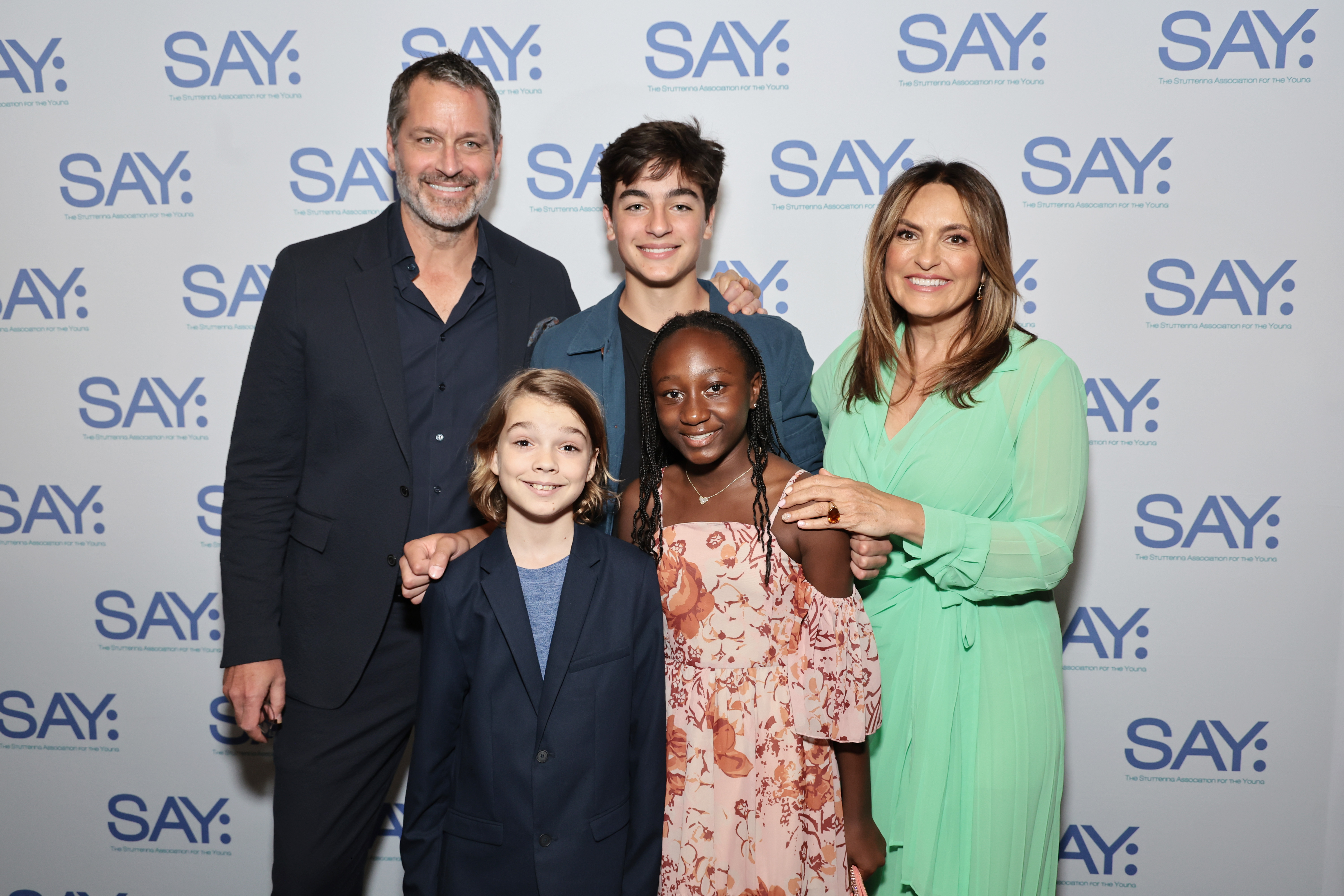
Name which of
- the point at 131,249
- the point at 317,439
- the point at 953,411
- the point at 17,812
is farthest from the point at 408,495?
the point at 17,812

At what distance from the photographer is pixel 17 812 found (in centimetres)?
306

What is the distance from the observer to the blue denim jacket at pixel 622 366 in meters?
2.04

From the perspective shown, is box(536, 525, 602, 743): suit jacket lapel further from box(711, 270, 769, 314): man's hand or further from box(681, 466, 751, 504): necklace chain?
box(711, 270, 769, 314): man's hand

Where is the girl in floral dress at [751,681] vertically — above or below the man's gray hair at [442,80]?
below

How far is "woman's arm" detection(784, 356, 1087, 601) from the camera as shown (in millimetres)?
1689

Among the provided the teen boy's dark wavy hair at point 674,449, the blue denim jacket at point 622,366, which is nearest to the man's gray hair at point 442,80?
the blue denim jacket at point 622,366

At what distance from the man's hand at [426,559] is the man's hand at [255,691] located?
1.75ft

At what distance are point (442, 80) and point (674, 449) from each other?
3.50 feet

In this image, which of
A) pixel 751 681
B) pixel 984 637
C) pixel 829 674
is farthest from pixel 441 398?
pixel 984 637

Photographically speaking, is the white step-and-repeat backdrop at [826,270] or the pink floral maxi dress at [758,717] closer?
the pink floral maxi dress at [758,717]

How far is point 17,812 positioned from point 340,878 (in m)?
1.76

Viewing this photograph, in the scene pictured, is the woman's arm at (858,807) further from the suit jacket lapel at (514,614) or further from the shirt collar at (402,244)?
the shirt collar at (402,244)

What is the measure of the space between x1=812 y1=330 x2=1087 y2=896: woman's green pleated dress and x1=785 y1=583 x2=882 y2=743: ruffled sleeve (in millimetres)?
194

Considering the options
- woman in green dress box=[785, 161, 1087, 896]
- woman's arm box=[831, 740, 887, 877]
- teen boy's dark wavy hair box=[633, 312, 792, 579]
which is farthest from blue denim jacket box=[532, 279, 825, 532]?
woman's arm box=[831, 740, 887, 877]
